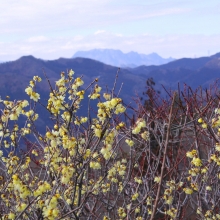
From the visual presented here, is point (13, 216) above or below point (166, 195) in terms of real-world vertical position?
above

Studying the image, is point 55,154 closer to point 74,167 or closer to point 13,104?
point 74,167

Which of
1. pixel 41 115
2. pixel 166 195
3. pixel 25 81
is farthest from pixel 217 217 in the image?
pixel 25 81

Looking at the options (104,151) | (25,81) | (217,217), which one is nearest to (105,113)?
(104,151)

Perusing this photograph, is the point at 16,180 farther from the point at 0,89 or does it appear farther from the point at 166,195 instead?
the point at 0,89

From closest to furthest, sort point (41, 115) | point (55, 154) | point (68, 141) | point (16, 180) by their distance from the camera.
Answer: point (16, 180)
point (68, 141)
point (55, 154)
point (41, 115)

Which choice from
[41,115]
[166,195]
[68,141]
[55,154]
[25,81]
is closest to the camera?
[68,141]

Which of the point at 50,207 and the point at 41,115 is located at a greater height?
the point at 50,207

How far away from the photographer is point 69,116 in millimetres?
4133

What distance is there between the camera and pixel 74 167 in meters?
3.64

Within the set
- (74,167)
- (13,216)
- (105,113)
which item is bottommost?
(13,216)

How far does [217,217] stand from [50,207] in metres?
3.66

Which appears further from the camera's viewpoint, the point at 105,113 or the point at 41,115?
the point at 41,115

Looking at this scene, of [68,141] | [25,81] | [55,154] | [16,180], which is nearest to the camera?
[16,180]

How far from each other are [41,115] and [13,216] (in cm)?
14862
